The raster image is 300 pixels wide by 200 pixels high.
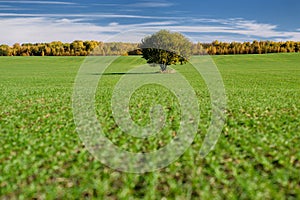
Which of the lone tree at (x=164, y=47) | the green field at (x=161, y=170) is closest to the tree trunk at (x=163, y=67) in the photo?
Answer: the lone tree at (x=164, y=47)

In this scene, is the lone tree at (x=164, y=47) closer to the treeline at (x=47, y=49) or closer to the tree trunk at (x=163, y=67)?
the tree trunk at (x=163, y=67)

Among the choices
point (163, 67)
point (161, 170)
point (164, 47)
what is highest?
point (164, 47)

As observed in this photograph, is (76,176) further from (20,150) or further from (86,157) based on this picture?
(20,150)

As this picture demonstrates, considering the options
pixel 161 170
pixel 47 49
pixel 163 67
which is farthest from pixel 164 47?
pixel 47 49

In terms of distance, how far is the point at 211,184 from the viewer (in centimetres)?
888

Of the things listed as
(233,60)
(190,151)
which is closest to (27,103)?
(190,151)

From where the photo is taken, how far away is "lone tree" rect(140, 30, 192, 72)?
177 feet

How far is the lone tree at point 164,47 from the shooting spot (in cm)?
5397

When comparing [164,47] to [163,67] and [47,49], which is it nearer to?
[163,67]

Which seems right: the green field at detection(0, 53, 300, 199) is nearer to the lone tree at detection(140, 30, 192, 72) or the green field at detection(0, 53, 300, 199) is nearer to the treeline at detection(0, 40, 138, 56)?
the lone tree at detection(140, 30, 192, 72)

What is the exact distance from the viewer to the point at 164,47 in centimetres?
5506

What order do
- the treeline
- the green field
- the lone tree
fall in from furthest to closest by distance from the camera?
the treeline
the lone tree
the green field

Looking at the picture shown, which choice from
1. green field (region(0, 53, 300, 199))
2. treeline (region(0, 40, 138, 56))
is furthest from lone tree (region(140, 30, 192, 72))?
treeline (region(0, 40, 138, 56))

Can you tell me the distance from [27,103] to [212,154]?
14.7m
